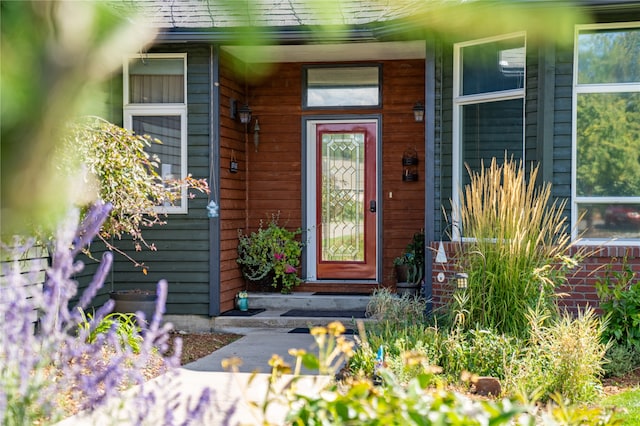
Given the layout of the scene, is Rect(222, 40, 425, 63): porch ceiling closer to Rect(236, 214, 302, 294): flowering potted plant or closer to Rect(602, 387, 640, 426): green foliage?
Rect(236, 214, 302, 294): flowering potted plant

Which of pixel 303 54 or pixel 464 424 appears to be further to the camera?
pixel 303 54

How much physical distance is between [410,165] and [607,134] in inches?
97.9

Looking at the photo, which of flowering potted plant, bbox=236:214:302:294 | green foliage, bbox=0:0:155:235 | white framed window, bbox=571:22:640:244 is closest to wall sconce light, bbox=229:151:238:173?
flowering potted plant, bbox=236:214:302:294

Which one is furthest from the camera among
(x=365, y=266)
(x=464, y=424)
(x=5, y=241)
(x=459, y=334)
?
(x=365, y=266)

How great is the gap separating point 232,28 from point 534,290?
504 cm

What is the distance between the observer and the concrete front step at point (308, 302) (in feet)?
26.9

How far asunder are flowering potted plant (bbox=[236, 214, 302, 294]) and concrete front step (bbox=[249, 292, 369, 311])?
0.23 m

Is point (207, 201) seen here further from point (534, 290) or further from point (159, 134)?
point (534, 290)

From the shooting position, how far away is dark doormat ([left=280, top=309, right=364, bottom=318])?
789cm

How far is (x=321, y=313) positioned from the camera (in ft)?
26.5

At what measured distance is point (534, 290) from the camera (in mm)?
5613

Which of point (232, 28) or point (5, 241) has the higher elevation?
point (232, 28)

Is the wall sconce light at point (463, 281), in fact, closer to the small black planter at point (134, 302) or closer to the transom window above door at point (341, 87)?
the small black planter at point (134, 302)

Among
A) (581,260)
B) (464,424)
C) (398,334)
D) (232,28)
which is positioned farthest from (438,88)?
(232,28)
